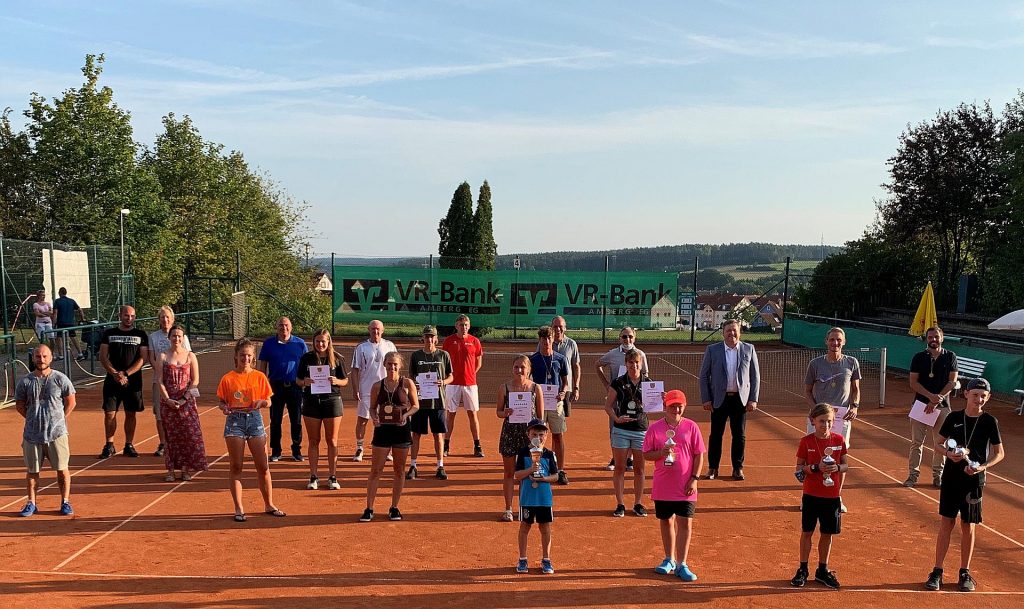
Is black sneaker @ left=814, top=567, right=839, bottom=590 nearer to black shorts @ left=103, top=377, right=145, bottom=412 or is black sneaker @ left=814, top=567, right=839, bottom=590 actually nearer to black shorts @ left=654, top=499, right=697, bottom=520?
black shorts @ left=654, top=499, right=697, bottom=520

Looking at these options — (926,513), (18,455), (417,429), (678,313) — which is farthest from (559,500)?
(678,313)

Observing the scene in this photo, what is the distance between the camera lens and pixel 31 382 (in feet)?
26.0

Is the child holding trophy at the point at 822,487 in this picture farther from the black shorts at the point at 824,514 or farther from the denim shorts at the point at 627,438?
the denim shorts at the point at 627,438

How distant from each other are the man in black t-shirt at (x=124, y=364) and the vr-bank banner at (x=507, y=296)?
16.6 meters

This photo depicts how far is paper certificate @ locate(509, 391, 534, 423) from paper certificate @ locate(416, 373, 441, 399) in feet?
5.82

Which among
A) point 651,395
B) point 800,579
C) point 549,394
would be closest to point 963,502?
point 800,579

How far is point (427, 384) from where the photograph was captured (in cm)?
927

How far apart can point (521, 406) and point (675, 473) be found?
185cm

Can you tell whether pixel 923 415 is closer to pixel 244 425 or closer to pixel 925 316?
pixel 244 425

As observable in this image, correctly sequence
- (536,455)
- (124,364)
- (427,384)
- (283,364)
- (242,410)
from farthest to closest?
(124,364) → (283,364) → (427,384) → (242,410) → (536,455)

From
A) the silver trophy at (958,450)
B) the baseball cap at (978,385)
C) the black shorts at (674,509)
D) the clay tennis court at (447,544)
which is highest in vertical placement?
the baseball cap at (978,385)

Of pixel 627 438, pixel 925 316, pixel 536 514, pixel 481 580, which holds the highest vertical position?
pixel 925 316

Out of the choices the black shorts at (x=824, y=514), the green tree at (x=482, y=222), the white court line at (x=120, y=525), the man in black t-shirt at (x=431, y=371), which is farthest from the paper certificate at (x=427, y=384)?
the green tree at (x=482, y=222)

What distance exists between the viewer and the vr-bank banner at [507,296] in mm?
27312
